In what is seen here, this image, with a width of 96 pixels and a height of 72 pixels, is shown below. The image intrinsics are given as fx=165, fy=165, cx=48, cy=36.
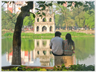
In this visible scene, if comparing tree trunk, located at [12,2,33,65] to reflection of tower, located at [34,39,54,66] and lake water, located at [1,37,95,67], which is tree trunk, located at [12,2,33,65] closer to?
lake water, located at [1,37,95,67]

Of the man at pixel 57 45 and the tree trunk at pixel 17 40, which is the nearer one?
the man at pixel 57 45

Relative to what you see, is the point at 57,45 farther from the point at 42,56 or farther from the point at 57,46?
the point at 42,56

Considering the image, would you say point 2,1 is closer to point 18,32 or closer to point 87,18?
point 18,32

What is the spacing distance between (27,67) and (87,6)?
234 centimetres

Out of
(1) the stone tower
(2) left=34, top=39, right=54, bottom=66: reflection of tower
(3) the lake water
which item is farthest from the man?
(1) the stone tower

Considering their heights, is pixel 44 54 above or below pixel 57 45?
below

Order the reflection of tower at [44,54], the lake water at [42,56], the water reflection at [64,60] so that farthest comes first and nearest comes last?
the reflection of tower at [44,54] → the lake water at [42,56] → the water reflection at [64,60]

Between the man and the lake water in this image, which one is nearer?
the man

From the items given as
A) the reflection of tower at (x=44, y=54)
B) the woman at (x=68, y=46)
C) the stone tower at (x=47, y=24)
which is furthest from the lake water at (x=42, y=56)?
the stone tower at (x=47, y=24)

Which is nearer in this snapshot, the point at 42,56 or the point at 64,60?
the point at 64,60

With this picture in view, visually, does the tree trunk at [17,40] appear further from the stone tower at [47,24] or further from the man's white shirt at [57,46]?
the stone tower at [47,24]

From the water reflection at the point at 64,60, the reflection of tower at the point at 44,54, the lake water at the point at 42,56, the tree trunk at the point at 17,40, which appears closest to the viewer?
the water reflection at the point at 64,60

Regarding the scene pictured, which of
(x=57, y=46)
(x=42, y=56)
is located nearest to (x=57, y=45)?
(x=57, y=46)

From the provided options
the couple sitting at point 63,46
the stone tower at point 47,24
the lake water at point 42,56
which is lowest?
the lake water at point 42,56
